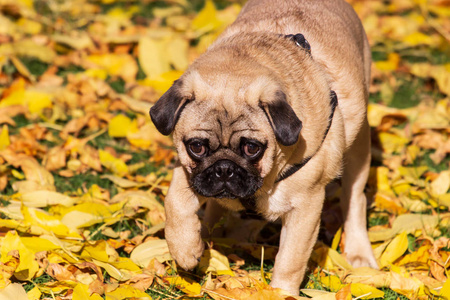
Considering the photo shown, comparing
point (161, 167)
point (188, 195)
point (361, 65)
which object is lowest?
point (161, 167)

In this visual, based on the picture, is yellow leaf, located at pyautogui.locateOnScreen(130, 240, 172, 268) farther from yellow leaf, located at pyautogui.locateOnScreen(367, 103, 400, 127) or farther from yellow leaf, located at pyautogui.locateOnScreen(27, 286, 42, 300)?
yellow leaf, located at pyautogui.locateOnScreen(367, 103, 400, 127)

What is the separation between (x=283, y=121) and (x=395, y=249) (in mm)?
1844

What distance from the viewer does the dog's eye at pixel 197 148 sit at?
376cm

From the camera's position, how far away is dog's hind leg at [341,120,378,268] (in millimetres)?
4953

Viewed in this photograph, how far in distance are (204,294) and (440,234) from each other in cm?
217

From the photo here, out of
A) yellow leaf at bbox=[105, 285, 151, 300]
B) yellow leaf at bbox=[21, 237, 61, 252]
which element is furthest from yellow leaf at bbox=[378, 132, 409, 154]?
yellow leaf at bbox=[21, 237, 61, 252]

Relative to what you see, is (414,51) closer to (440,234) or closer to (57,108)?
(440,234)

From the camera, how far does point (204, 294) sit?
4148mm

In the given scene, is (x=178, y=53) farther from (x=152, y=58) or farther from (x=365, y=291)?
(x=365, y=291)

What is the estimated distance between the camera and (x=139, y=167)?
588cm

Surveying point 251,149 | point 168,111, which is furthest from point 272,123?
point 168,111

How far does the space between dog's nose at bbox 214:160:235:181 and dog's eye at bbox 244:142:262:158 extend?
4.9 inches

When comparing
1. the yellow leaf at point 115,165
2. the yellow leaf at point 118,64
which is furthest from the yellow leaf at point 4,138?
the yellow leaf at point 118,64

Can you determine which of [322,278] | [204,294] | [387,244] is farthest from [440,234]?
[204,294]
